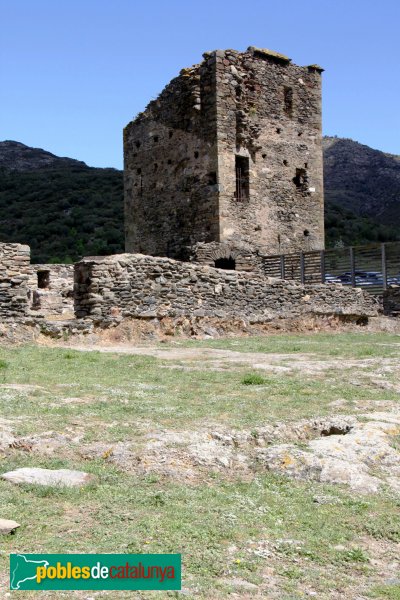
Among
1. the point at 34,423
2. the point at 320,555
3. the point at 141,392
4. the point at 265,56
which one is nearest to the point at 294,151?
the point at 265,56

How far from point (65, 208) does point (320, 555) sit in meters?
41.0

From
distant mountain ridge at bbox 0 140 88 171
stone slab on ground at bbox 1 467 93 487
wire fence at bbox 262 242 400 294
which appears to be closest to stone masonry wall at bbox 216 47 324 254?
wire fence at bbox 262 242 400 294

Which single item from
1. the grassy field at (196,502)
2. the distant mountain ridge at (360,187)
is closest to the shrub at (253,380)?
the grassy field at (196,502)

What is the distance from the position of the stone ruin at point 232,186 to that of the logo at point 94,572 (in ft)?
37.3

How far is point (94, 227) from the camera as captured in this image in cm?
3841

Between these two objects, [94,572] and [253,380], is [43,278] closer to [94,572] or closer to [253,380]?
[253,380]

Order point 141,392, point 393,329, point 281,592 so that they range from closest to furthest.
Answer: point 281,592
point 141,392
point 393,329

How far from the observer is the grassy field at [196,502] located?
335 centimetres

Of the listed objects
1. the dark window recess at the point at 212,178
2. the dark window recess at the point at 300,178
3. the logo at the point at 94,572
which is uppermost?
the dark window recess at the point at 300,178

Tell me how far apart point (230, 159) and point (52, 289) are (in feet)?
21.7

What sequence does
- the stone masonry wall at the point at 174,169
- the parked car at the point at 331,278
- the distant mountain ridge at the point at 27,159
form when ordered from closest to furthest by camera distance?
the stone masonry wall at the point at 174,169, the parked car at the point at 331,278, the distant mountain ridge at the point at 27,159

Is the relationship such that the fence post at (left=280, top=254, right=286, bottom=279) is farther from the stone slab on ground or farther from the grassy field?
the stone slab on ground

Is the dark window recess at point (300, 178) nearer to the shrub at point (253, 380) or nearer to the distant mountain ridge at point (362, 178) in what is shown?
the shrub at point (253, 380)

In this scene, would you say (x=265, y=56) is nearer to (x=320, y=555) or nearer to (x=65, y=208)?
(x=320, y=555)
